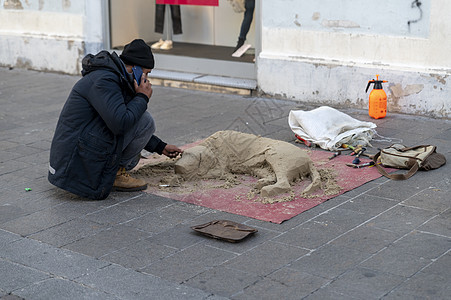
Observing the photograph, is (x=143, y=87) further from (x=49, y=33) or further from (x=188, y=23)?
(x=49, y=33)

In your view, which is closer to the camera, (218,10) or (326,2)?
(326,2)

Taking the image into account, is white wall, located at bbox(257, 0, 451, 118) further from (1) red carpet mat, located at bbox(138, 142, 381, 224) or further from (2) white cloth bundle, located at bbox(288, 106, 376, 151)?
(1) red carpet mat, located at bbox(138, 142, 381, 224)

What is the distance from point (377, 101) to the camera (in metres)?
7.48

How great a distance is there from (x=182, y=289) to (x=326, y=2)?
17.1 feet

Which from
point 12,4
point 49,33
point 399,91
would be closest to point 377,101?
point 399,91

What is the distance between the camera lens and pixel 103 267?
159 inches

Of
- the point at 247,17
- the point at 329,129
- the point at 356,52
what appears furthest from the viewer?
the point at 247,17

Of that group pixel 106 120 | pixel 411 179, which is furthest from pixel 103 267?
pixel 411 179

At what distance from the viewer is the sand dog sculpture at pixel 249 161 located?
5383mm

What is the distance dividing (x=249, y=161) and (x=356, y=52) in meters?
2.96

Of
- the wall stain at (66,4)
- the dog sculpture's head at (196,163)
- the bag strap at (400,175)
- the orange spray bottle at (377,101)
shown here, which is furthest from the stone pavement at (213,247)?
the wall stain at (66,4)

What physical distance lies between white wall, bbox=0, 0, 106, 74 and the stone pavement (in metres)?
4.46

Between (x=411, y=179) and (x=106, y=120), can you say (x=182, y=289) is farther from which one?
(x=411, y=179)

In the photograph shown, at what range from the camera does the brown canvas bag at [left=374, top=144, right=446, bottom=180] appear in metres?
5.62
